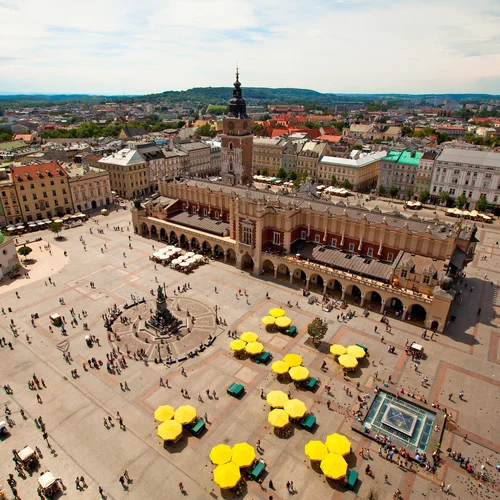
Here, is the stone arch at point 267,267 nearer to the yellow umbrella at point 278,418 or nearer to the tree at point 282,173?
the yellow umbrella at point 278,418

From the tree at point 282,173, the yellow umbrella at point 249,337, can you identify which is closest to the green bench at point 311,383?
the yellow umbrella at point 249,337

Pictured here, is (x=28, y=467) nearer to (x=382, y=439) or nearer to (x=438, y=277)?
(x=382, y=439)

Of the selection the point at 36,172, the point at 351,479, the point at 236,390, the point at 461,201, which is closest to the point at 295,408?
the point at 236,390

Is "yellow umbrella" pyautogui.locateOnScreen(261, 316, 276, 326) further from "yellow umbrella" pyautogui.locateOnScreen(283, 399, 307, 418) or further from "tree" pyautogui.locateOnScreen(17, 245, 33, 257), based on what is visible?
"tree" pyautogui.locateOnScreen(17, 245, 33, 257)

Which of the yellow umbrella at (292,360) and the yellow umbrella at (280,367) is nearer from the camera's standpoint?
the yellow umbrella at (280,367)

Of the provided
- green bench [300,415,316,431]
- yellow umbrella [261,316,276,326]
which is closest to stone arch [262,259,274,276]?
yellow umbrella [261,316,276,326]

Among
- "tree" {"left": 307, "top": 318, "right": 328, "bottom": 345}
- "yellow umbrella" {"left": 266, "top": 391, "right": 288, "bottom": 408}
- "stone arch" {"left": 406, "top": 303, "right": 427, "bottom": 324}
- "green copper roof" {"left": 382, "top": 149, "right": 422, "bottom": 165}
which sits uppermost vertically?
"green copper roof" {"left": 382, "top": 149, "right": 422, "bottom": 165}
